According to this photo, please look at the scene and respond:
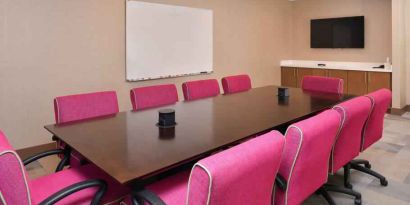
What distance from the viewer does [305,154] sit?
5.40ft

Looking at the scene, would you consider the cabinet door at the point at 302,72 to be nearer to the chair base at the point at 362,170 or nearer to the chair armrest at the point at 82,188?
the chair base at the point at 362,170

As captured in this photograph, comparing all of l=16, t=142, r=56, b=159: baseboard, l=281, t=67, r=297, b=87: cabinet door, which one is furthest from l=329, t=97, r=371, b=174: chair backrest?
l=281, t=67, r=297, b=87: cabinet door

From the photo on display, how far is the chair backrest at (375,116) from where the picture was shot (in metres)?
2.52

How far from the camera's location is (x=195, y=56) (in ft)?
17.6

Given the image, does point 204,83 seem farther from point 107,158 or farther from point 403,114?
point 403,114

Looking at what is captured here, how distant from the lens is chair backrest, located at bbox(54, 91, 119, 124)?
97.0 inches

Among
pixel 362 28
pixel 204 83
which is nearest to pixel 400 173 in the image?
pixel 204 83

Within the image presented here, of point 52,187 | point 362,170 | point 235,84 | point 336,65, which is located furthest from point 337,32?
point 52,187

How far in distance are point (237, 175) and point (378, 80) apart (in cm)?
566

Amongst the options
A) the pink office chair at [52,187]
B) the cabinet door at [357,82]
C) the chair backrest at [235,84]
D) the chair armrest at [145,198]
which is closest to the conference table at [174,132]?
the chair armrest at [145,198]

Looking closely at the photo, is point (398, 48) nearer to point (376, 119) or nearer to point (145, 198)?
point (376, 119)

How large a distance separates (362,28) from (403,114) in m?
1.91

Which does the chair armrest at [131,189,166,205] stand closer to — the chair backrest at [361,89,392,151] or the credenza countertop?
the chair backrest at [361,89,392,151]

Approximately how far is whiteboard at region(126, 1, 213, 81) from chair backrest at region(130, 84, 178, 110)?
4.57ft
